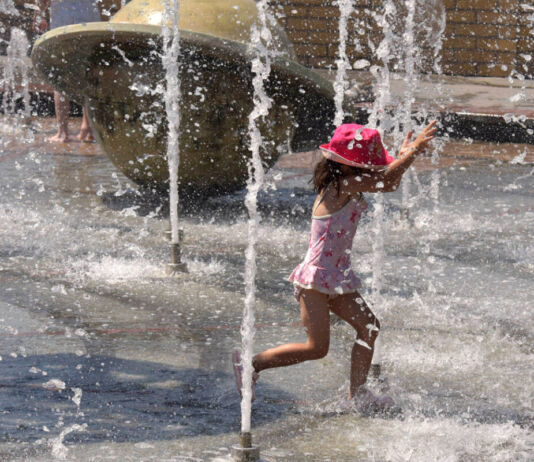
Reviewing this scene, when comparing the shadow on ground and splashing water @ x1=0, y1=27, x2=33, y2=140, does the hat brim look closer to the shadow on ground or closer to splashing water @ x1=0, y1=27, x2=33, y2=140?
the shadow on ground

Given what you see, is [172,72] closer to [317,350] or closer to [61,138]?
[317,350]

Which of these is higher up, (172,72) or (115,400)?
(172,72)

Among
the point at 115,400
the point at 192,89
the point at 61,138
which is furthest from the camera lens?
the point at 61,138

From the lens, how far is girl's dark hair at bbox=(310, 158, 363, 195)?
3.59 meters

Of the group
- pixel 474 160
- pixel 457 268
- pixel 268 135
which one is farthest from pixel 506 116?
pixel 457 268

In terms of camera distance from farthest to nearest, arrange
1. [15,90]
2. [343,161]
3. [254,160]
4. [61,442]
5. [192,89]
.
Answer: [15,90] < [192,89] < [254,160] < [343,161] < [61,442]

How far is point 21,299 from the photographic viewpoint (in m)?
5.06

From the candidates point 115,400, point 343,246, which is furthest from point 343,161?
point 115,400

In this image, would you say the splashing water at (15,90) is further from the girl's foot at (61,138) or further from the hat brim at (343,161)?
the hat brim at (343,161)

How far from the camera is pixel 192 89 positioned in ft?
22.7

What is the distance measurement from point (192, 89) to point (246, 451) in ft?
13.7

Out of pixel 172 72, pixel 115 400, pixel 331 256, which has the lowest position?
pixel 115 400

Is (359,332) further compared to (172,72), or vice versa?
(172,72)

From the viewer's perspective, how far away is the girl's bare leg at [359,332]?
11.9 ft
